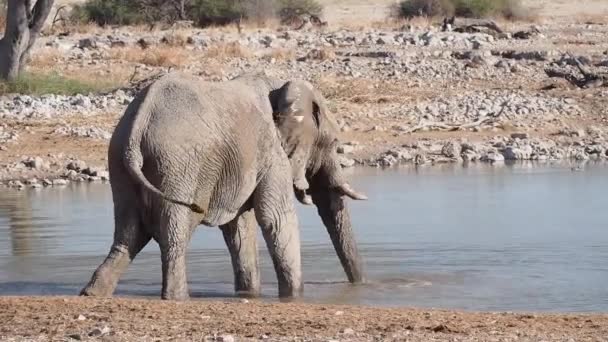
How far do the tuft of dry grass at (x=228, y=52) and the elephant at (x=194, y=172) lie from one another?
56.2 ft

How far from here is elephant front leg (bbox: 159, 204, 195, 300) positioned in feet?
32.6

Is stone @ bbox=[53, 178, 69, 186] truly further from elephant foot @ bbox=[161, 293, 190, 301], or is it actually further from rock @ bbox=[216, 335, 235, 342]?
rock @ bbox=[216, 335, 235, 342]

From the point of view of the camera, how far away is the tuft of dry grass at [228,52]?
28.2m

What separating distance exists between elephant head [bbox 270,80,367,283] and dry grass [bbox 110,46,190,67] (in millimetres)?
15280

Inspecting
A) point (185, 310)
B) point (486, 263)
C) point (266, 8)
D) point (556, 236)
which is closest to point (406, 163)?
point (556, 236)

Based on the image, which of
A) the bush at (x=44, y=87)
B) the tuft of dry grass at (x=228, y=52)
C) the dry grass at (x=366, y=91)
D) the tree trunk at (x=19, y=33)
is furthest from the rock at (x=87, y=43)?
the dry grass at (x=366, y=91)

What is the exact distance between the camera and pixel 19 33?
24.7 metres

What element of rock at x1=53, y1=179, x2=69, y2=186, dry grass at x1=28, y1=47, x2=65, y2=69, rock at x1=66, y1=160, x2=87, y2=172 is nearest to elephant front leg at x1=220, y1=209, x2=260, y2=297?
rock at x1=53, y1=179, x2=69, y2=186

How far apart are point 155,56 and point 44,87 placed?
422cm

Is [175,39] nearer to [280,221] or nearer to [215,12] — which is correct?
[215,12]

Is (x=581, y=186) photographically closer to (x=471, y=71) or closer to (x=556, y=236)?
(x=556, y=236)

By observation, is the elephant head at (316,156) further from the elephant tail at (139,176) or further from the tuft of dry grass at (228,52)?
the tuft of dry grass at (228,52)

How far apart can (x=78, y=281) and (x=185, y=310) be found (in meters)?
3.54

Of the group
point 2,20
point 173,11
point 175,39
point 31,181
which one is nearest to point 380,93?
point 31,181
